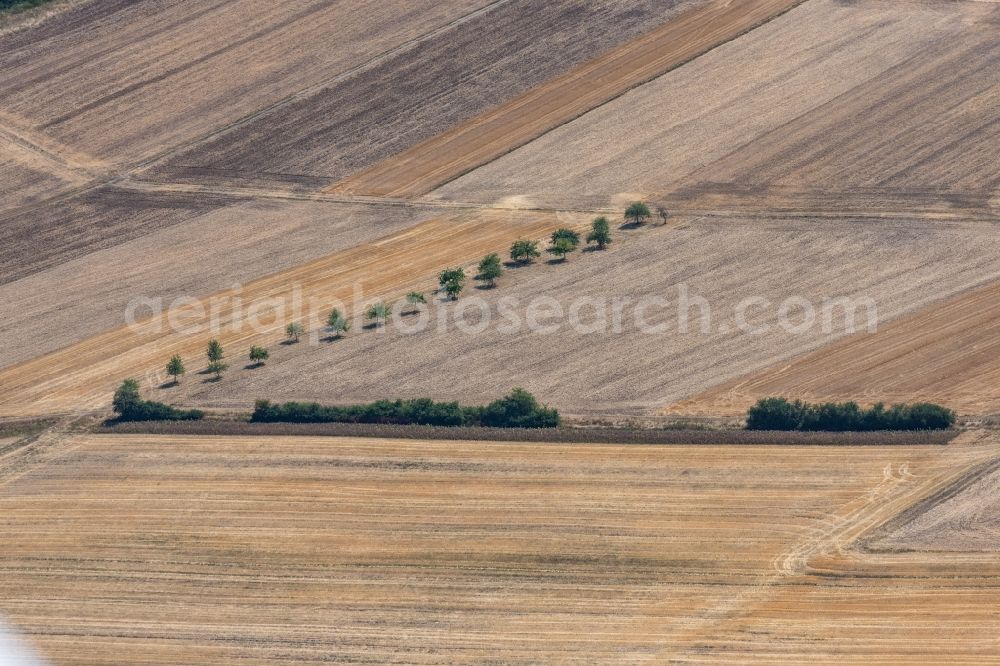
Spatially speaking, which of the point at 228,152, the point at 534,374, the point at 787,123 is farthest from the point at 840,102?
the point at 228,152

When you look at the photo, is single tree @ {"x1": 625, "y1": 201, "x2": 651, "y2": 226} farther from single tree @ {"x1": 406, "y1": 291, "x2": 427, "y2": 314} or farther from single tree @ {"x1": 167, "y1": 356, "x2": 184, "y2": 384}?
single tree @ {"x1": 167, "y1": 356, "x2": 184, "y2": 384}

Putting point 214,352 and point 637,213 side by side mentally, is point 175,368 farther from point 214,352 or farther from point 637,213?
point 637,213

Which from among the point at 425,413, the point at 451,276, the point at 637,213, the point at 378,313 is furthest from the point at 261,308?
the point at 637,213

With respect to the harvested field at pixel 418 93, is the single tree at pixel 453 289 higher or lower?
lower

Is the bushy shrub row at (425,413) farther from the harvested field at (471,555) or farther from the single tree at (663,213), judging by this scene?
the single tree at (663,213)

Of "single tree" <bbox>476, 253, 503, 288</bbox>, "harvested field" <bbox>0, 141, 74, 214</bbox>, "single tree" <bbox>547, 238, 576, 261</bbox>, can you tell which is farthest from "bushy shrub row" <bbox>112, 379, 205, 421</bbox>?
"harvested field" <bbox>0, 141, 74, 214</bbox>

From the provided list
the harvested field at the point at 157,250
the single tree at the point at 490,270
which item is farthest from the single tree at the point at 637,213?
the harvested field at the point at 157,250
